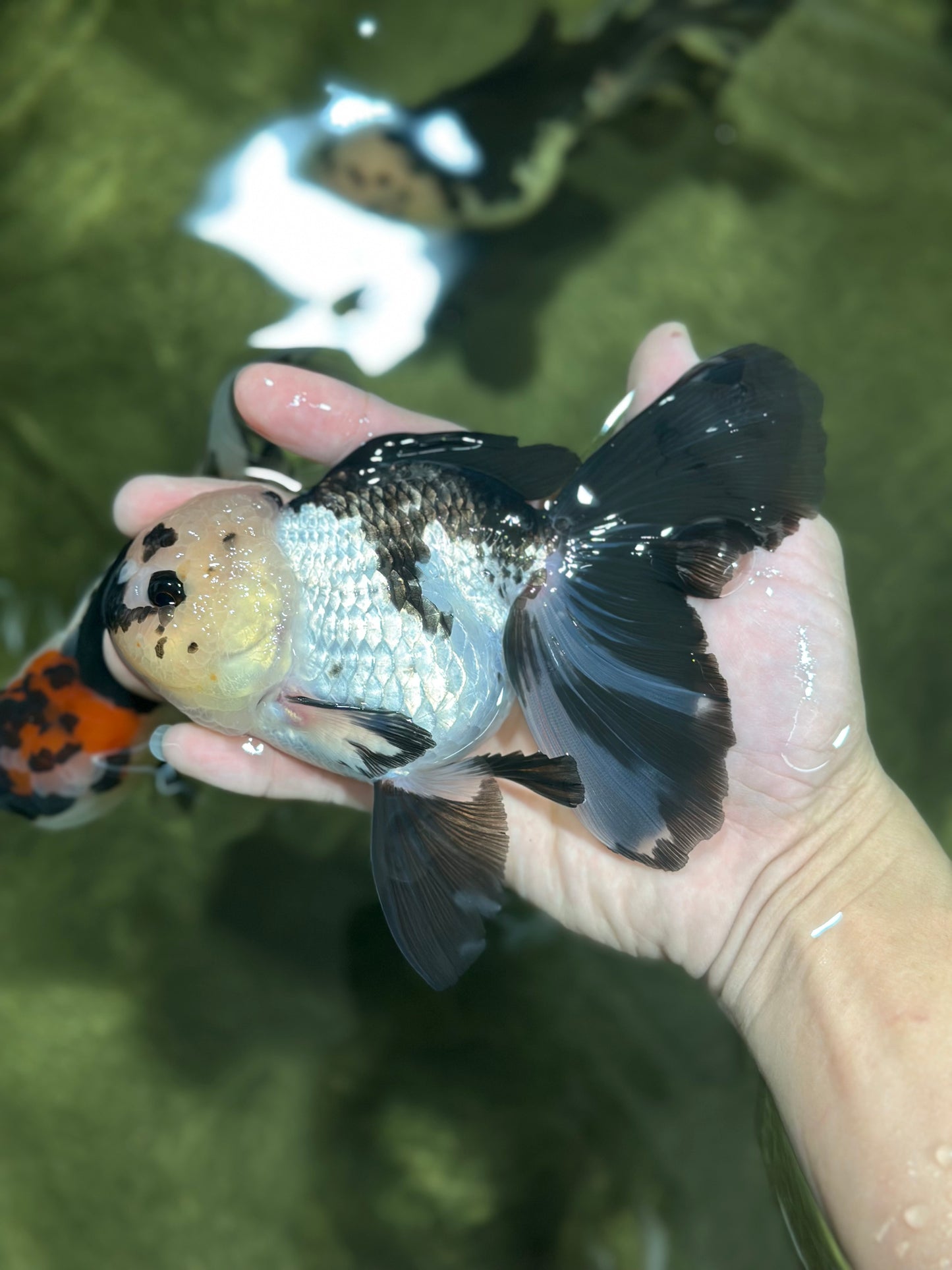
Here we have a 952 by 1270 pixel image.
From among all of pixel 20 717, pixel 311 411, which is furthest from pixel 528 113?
pixel 20 717

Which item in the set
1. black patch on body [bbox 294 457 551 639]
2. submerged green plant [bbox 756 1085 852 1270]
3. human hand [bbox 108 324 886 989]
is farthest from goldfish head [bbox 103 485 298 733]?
submerged green plant [bbox 756 1085 852 1270]

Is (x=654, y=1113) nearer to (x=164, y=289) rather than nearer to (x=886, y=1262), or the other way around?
(x=886, y=1262)

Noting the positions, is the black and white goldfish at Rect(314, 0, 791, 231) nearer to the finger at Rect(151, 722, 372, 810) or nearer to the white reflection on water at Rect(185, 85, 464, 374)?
the white reflection on water at Rect(185, 85, 464, 374)

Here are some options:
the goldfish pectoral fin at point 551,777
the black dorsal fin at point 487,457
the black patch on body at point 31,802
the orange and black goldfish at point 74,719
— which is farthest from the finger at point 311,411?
the black patch on body at point 31,802

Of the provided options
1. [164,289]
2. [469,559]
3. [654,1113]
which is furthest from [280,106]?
[654,1113]

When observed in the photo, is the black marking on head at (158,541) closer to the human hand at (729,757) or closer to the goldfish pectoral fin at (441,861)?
the human hand at (729,757)
